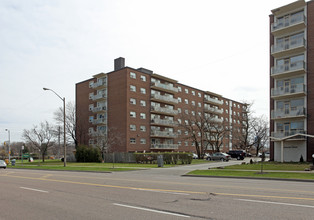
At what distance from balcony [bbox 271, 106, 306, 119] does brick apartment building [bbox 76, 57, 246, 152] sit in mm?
21682

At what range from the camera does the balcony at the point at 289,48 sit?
37231mm

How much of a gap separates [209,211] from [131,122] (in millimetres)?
48371

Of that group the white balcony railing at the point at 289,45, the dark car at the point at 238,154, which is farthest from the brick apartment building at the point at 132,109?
the white balcony railing at the point at 289,45

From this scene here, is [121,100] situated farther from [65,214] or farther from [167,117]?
[65,214]

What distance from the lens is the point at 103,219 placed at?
636 cm

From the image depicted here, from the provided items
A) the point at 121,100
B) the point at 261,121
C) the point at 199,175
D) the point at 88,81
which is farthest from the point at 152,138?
the point at 199,175

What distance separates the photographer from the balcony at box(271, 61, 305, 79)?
3691 centimetres

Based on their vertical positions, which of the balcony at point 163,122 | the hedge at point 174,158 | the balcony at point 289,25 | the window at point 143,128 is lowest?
the hedge at point 174,158

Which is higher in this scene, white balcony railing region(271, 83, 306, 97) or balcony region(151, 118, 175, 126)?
white balcony railing region(271, 83, 306, 97)

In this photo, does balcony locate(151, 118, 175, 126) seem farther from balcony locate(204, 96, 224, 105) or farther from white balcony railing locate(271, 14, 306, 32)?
white balcony railing locate(271, 14, 306, 32)

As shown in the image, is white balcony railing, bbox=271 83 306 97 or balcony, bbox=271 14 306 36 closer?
white balcony railing, bbox=271 83 306 97

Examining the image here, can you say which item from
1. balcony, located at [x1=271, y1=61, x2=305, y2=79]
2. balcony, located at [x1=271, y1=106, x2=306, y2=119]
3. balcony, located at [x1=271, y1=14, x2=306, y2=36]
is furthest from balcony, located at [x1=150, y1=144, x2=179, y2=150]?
balcony, located at [x1=271, y1=14, x2=306, y2=36]

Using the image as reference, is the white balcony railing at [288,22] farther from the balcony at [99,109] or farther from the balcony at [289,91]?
the balcony at [99,109]

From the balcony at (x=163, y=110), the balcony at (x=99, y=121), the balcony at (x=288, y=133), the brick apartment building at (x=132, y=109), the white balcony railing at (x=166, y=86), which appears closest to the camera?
the balcony at (x=288, y=133)
